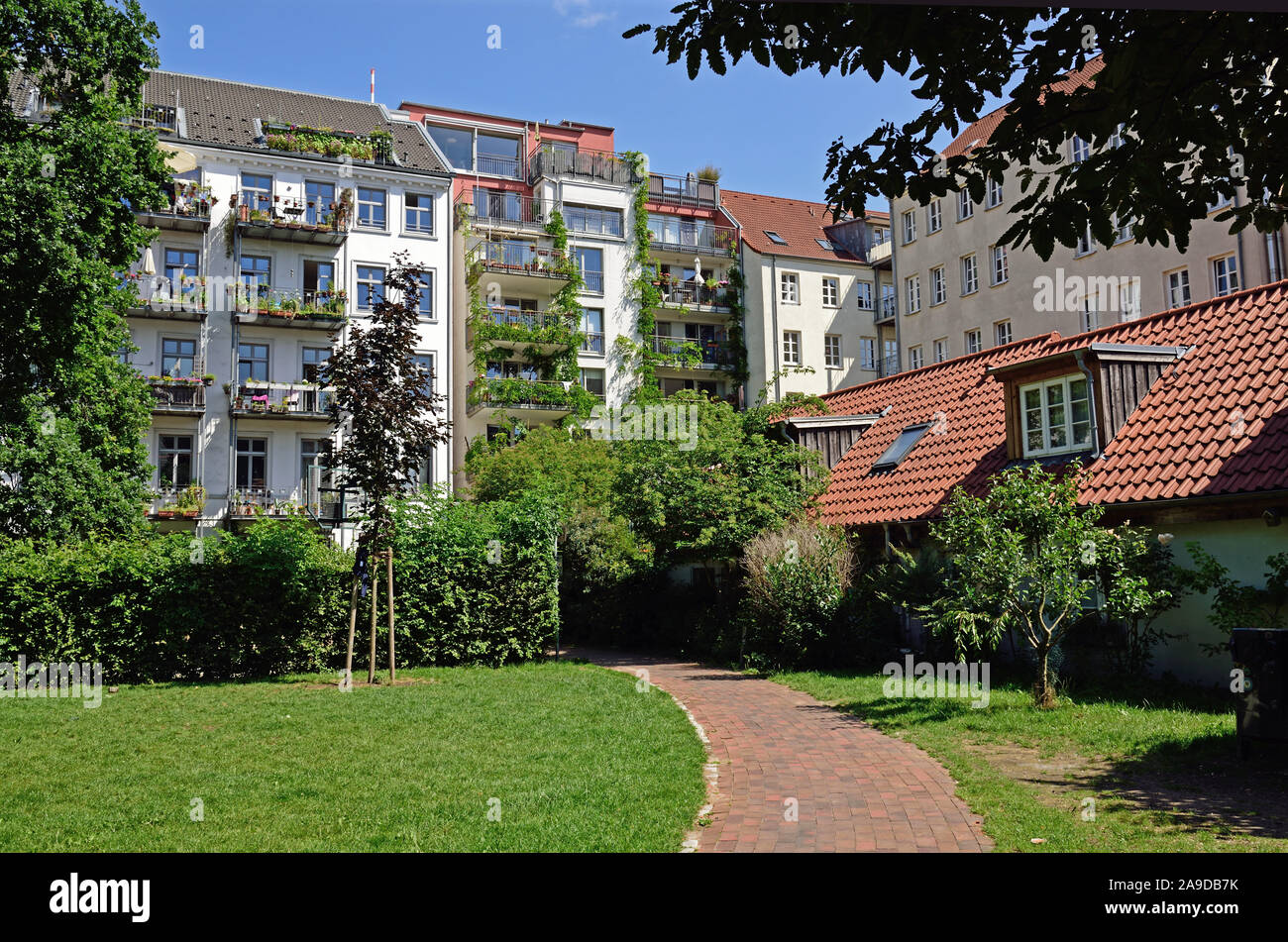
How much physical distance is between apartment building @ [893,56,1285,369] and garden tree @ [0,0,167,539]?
2034cm

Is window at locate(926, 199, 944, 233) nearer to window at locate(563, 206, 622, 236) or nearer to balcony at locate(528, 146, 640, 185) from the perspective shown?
window at locate(563, 206, 622, 236)

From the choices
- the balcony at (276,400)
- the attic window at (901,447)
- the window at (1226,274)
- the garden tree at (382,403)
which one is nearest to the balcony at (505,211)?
the balcony at (276,400)

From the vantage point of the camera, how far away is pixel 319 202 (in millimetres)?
39000

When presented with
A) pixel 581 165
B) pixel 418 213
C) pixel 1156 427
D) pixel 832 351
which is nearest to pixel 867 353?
pixel 832 351

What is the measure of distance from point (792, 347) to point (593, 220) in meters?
11.8

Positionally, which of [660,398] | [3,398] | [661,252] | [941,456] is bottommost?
[941,456]

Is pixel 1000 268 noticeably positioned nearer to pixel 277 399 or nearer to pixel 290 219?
pixel 290 219

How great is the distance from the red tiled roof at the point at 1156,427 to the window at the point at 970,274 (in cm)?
1725

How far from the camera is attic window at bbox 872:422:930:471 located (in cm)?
2141

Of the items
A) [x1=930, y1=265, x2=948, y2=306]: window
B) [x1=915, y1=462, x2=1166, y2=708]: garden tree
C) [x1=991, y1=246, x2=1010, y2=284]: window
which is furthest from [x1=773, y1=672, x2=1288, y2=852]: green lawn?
[x1=930, y1=265, x2=948, y2=306]: window

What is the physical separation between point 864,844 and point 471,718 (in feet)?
23.4
